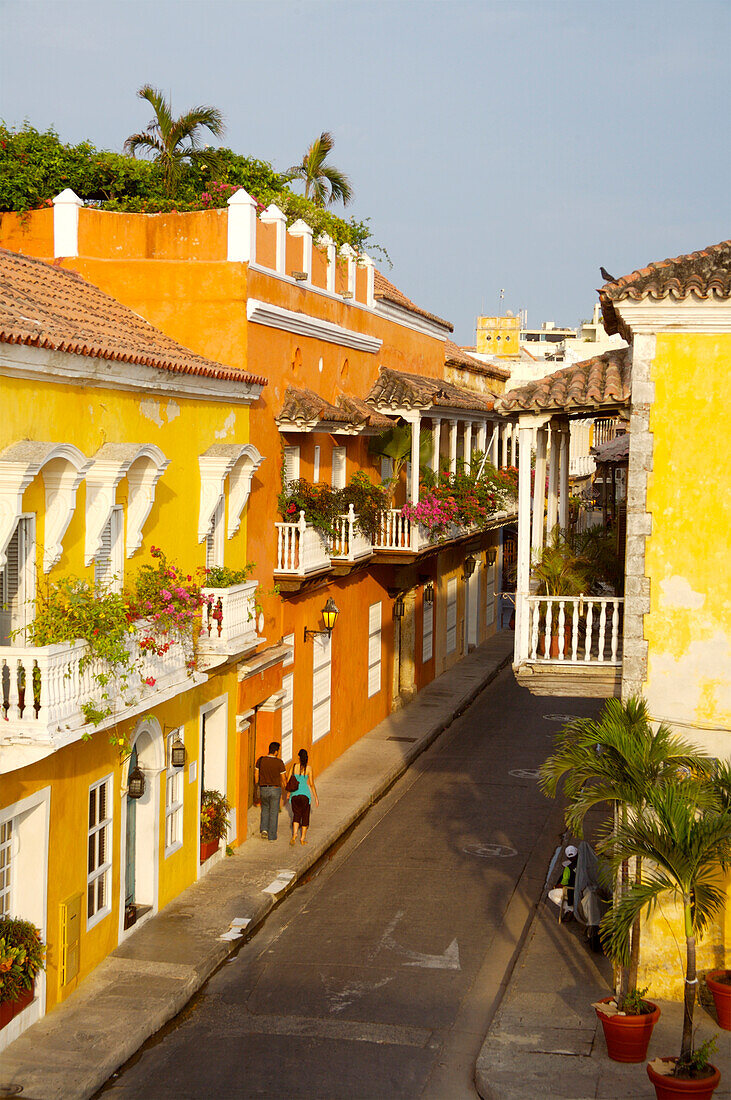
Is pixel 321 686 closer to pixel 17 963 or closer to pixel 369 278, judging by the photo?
pixel 369 278

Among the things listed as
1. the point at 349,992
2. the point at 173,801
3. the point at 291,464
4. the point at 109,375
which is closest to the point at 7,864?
the point at 349,992

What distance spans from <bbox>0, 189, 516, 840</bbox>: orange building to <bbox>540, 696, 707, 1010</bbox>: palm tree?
582cm

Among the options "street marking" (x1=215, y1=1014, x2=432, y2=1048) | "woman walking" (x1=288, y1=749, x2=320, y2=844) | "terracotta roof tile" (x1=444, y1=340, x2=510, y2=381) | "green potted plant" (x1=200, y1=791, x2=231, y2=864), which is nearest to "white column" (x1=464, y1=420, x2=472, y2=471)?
"terracotta roof tile" (x1=444, y1=340, x2=510, y2=381)

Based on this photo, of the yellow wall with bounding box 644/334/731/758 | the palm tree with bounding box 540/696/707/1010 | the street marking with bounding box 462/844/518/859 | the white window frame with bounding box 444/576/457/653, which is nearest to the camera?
the palm tree with bounding box 540/696/707/1010

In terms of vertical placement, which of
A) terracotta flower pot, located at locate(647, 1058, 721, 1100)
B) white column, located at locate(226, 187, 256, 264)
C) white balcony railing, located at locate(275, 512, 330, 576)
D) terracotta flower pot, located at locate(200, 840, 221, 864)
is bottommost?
terracotta flower pot, located at locate(200, 840, 221, 864)

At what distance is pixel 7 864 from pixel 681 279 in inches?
326

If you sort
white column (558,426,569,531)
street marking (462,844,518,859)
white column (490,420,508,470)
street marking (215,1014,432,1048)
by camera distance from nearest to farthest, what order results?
street marking (215,1014,432,1048) → white column (558,426,569,531) → street marking (462,844,518,859) → white column (490,420,508,470)

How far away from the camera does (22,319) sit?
11.0m

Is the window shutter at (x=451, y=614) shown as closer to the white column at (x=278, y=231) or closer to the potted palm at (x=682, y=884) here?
the white column at (x=278, y=231)

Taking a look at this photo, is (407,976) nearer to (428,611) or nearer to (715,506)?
(715,506)

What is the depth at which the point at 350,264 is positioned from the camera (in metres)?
22.2

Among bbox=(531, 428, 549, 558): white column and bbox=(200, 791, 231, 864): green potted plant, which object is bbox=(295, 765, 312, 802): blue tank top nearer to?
bbox=(200, 791, 231, 864): green potted plant

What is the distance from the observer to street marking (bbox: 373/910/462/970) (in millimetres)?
13422

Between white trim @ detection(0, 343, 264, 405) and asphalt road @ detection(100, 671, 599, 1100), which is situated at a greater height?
white trim @ detection(0, 343, 264, 405)
